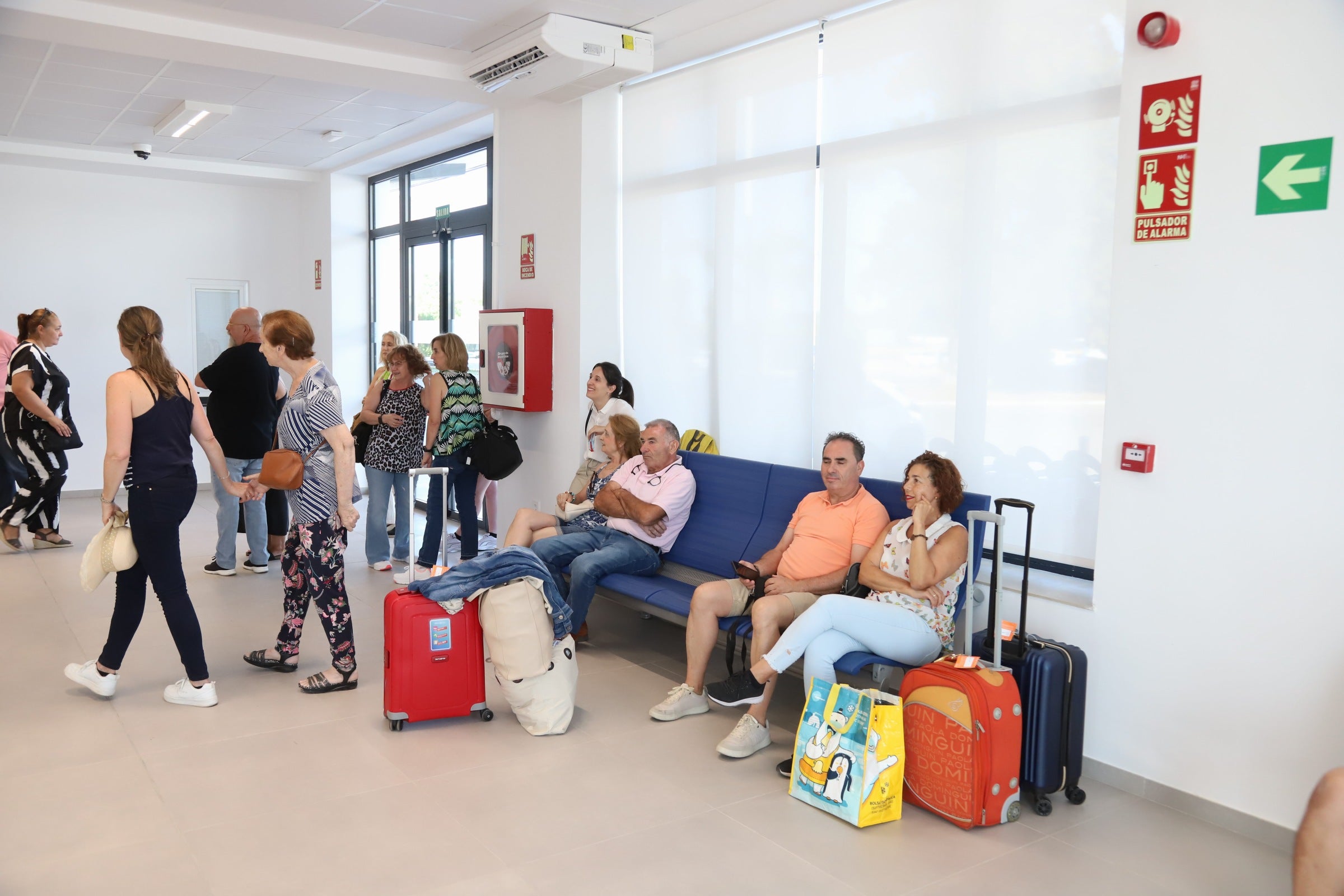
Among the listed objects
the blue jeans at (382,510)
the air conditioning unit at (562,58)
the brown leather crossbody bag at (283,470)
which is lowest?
the blue jeans at (382,510)

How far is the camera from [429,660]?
3736mm

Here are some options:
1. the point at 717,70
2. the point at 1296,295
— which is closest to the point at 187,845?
the point at 1296,295

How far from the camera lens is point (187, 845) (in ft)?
9.36

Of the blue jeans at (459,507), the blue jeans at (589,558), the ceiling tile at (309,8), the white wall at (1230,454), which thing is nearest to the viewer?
the white wall at (1230,454)

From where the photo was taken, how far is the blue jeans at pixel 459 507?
612 centimetres

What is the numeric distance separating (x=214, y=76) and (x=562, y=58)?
266 cm

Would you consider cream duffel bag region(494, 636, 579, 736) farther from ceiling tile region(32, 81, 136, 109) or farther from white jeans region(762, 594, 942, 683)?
ceiling tile region(32, 81, 136, 109)

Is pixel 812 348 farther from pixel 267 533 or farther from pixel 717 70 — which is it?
pixel 267 533

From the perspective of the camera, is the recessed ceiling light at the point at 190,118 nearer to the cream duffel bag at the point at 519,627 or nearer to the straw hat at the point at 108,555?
the straw hat at the point at 108,555

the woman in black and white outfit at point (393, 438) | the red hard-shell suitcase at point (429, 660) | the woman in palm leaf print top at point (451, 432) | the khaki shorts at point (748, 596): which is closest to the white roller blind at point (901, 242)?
the khaki shorts at point (748, 596)

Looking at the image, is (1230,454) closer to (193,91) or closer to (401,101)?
(401,101)

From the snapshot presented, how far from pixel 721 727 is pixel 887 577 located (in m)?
0.87

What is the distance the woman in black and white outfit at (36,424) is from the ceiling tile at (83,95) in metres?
1.52

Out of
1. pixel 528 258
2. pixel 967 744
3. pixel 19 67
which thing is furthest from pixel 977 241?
pixel 19 67
